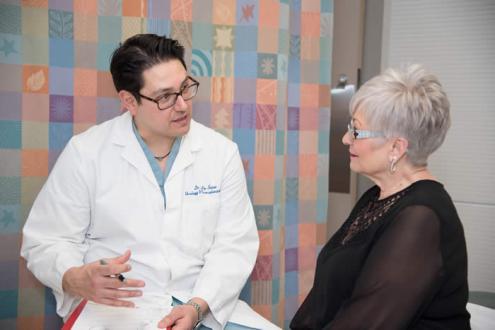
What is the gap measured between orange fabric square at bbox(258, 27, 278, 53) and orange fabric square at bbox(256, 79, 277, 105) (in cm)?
12

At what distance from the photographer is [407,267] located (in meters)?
1.09

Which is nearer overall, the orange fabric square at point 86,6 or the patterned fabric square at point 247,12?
the orange fabric square at point 86,6

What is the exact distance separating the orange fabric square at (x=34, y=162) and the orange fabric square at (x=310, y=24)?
3.94 feet

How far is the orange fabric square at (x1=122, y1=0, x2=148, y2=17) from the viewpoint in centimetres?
188

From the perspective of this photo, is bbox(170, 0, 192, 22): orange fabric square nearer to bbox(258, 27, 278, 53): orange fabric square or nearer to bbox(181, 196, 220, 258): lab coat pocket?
bbox(258, 27, 278, 53): orange fabric square

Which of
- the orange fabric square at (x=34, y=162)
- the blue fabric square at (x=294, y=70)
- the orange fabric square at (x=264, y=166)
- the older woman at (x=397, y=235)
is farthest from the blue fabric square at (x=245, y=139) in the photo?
the orange fabric square at (x=34, y=162)

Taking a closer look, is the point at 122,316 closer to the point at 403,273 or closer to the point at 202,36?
the point at 403,273

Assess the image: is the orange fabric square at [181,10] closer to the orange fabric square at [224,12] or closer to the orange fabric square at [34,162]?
the orange fabric square at [224,12]

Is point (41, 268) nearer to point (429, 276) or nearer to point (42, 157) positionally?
point (42, 157)

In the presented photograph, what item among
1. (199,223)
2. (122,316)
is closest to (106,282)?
(122,316)

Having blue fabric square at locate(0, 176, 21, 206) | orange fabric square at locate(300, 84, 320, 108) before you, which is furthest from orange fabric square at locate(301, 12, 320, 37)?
blue fabric square at locate(0, 176, 21, 206)

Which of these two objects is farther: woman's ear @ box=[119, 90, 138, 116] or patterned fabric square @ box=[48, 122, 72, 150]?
patterned fabric square @ box=[48, 122, 72, 150]

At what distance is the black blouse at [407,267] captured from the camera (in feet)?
3.59

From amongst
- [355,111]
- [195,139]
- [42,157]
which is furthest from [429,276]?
[42,157]
